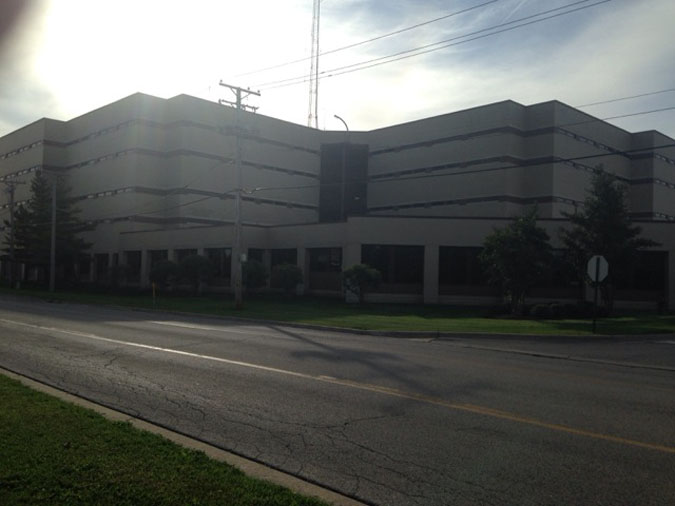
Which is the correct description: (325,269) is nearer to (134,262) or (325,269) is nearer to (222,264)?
(222,264)

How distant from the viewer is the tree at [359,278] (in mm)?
33000

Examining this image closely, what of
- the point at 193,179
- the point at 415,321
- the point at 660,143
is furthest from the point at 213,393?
the point at 660,143

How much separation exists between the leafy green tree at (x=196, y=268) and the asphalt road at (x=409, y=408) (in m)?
24.2

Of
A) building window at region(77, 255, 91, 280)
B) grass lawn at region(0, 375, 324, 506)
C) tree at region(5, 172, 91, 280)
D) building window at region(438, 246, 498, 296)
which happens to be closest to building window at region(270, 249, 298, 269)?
building window at region(438, 246, 498, 296)

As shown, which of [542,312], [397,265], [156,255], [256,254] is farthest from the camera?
[156,255]

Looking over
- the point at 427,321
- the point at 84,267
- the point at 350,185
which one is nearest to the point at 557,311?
the point at 427,321

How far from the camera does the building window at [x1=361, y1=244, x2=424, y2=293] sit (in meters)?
37.4

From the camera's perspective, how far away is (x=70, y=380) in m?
9.84

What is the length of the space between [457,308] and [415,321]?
37.6 feet

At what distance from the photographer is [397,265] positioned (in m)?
37.6

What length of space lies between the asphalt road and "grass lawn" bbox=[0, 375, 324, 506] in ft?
2.50

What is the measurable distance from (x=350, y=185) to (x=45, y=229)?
28.4 metres

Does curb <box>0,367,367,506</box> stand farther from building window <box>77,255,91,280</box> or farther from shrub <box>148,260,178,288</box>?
building window <box>77,255,91,280</box>

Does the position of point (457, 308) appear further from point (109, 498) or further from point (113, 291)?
point (109, 498)
